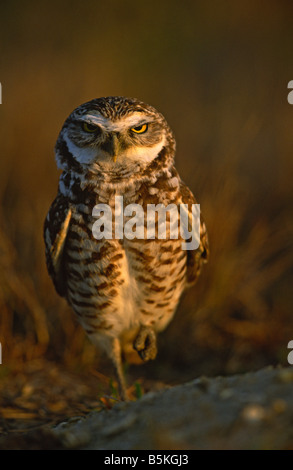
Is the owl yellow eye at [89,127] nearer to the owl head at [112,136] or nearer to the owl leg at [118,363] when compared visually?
the owl head at [112,136]

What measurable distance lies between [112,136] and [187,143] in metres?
3.41

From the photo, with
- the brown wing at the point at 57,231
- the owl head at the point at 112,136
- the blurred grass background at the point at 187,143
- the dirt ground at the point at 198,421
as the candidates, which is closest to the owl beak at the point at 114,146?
the owl head at the point at 112,136

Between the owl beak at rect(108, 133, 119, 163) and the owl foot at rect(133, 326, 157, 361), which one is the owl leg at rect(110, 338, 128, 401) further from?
the owl beak at rect(108, 133, 119, 163)

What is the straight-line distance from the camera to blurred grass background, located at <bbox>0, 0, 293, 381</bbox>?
363 cm


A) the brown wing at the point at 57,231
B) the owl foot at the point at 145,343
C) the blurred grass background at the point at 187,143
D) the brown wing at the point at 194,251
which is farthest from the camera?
the blurred grass background at the point at 187,143

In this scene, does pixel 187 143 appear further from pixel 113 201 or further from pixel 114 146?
pixel 114 146

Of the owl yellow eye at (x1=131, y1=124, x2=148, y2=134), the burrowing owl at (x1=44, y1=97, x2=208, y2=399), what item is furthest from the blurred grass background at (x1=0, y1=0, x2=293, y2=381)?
the owl yellow eye at (x1=131, y1=124, x2=148, y2=134)

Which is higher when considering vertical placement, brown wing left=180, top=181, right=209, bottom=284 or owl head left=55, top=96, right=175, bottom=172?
owl head left=55, top=96, right=175, bottom=172

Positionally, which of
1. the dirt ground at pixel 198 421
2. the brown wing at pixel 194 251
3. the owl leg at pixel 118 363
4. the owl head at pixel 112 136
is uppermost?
the owl head at pixel 112 136

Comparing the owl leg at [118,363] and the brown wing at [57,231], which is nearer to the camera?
the brown wing at [57,231]

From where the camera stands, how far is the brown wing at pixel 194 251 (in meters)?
2.73

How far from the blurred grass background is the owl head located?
113cm

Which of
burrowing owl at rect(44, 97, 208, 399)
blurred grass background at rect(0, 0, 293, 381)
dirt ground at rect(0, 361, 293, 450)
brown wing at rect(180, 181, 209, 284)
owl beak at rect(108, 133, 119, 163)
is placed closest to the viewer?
dirt ground at rect(0, 361, 293, 450)
